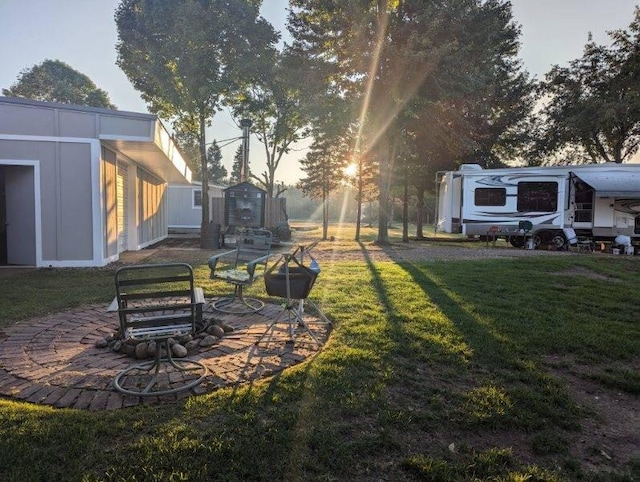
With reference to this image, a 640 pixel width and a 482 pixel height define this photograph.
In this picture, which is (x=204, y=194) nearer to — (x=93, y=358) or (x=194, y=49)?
(x=194, y=49)

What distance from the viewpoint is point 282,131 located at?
25938mm

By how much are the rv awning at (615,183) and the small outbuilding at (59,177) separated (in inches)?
488

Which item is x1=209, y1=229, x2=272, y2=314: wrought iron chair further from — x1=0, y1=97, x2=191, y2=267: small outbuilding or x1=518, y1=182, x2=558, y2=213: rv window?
x1=518, y1=182, x2=558, y2=213: rv window

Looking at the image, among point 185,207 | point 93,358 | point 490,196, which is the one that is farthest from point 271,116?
point 93,358

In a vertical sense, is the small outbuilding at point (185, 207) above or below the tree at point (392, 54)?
below

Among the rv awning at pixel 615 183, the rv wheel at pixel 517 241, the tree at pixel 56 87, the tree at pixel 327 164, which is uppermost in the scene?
the tree at pixel 56 87

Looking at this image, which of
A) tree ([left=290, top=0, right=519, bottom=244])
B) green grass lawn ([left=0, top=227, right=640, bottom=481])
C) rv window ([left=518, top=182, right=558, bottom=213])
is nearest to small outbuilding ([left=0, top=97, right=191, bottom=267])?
green grass lawn ([left=0, top=227, right=640, bottom=481])

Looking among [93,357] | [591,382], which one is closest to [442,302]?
[591,382]

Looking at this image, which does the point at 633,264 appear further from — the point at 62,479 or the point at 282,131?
the point at 282,131

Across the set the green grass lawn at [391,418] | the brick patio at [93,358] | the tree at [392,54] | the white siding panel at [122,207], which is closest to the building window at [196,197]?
the tree at [392,54]

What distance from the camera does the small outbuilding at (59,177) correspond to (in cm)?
835

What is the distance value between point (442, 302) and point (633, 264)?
21.7 feet

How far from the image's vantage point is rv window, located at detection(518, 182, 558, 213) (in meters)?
13.9

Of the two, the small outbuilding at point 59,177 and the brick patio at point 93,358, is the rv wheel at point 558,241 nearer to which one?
the brick patio at point 93,358
